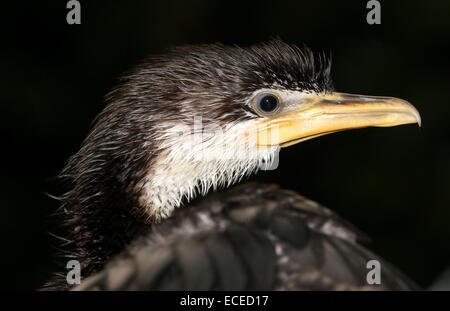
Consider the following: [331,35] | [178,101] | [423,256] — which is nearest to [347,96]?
[178,101]

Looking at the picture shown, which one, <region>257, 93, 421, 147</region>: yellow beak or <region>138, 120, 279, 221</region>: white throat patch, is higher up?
<region>257, 93, 421, 147</region>: yellow beak

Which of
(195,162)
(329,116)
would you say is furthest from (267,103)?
(195,162)

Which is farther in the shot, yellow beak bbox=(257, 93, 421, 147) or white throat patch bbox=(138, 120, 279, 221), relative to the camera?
yellow beak bbox=(257, 93, 421, 147)

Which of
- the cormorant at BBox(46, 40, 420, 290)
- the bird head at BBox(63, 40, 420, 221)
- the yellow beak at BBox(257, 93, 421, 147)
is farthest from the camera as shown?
the yellow beak at BBox(257, 93, 421, 147)

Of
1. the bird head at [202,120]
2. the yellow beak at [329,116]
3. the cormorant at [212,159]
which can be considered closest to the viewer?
the cormorant at [212,159]

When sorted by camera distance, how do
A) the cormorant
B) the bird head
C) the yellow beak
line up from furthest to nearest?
the yellow beak → the bird head → the cormorant
